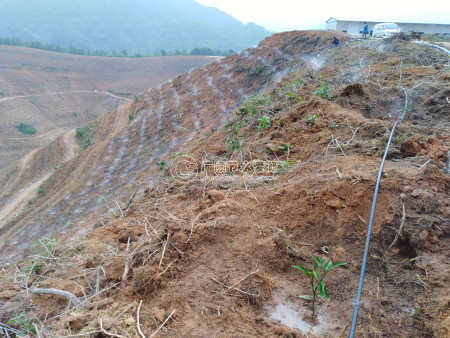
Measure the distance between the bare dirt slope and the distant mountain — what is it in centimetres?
4627

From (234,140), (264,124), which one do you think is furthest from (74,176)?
(264,124)

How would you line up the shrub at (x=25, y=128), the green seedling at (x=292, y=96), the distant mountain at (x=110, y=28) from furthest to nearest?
1. the distant mountain at (x=110, y=28)
2. the shrub at (x=25, y=128)
3. the green seedling at (x=292, y=96)

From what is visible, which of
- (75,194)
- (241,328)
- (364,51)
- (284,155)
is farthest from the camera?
(75,194)

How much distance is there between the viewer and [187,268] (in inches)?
98.6

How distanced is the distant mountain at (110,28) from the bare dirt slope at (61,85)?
46.3 metres

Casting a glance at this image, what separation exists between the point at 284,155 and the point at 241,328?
9.66 feet

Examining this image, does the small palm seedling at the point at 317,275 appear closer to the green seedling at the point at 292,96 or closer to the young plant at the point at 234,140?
the young plant at the point at 234,140

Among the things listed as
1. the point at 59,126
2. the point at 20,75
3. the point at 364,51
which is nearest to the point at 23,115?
the point at 59,126

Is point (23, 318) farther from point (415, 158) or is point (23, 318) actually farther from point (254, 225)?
point (415, 158)

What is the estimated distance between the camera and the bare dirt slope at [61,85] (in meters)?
29.0

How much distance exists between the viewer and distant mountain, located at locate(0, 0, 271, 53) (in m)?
80.9

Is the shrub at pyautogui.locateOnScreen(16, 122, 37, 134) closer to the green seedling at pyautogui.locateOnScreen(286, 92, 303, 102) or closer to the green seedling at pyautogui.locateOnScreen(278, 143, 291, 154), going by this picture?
the green seedling at pyautogui.locateOnScreen(286, 92, 303, 102)

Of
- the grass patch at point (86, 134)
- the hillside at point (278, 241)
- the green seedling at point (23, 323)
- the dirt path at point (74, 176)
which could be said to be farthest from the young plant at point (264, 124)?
the grass patch at point (86, 134)

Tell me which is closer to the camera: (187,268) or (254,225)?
(187,268)
